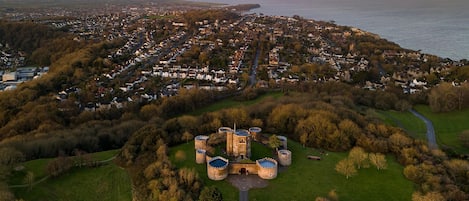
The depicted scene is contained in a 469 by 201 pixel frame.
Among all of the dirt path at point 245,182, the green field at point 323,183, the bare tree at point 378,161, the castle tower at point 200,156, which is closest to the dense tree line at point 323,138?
the bare tree at point 378,161

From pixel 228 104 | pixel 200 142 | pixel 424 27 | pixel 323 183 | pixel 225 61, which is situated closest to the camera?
pixel 323 183

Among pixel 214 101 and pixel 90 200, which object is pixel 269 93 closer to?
pixel 214 101

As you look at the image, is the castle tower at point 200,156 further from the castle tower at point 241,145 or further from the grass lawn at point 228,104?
the grass lawn at point 228,104

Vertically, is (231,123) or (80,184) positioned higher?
(231,123)

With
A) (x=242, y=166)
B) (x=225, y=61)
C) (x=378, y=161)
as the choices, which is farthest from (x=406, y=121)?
(x=225, y=61)

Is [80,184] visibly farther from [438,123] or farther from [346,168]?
[438,123]

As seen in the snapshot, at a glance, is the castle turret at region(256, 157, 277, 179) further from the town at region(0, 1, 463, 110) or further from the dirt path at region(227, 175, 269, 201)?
the town at region(0, 1, 463, 110)
